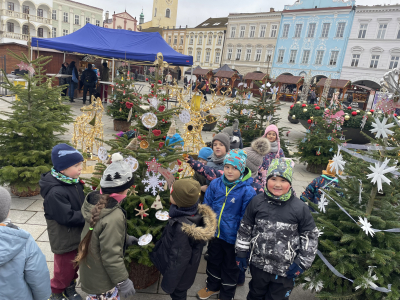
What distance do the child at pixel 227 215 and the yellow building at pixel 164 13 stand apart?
6562 cm

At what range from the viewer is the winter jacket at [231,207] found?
8.57 feet

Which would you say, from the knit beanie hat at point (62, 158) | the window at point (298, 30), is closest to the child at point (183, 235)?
the knit beanie hat at point (62, 158)

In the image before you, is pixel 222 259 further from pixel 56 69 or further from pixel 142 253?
pixel 56 69

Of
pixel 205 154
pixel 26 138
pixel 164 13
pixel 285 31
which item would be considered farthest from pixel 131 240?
pixel 164 13

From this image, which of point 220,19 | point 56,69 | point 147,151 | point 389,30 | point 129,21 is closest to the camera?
point 147,151

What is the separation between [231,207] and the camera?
2.62 m

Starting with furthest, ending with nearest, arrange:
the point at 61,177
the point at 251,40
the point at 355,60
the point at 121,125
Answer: the point at 251,40
the point at 355,60
the point at 121,125
the point at 61,177

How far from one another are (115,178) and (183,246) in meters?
0.79

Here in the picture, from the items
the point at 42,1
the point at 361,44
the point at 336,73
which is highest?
the point at 42,1

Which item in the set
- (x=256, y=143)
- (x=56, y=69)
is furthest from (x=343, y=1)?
(x=256, y=143)

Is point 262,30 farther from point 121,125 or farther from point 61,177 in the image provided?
point 61,177

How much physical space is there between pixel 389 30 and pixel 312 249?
37.2 metres

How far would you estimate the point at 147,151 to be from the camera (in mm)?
2707

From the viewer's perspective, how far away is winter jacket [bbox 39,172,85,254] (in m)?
2.20
